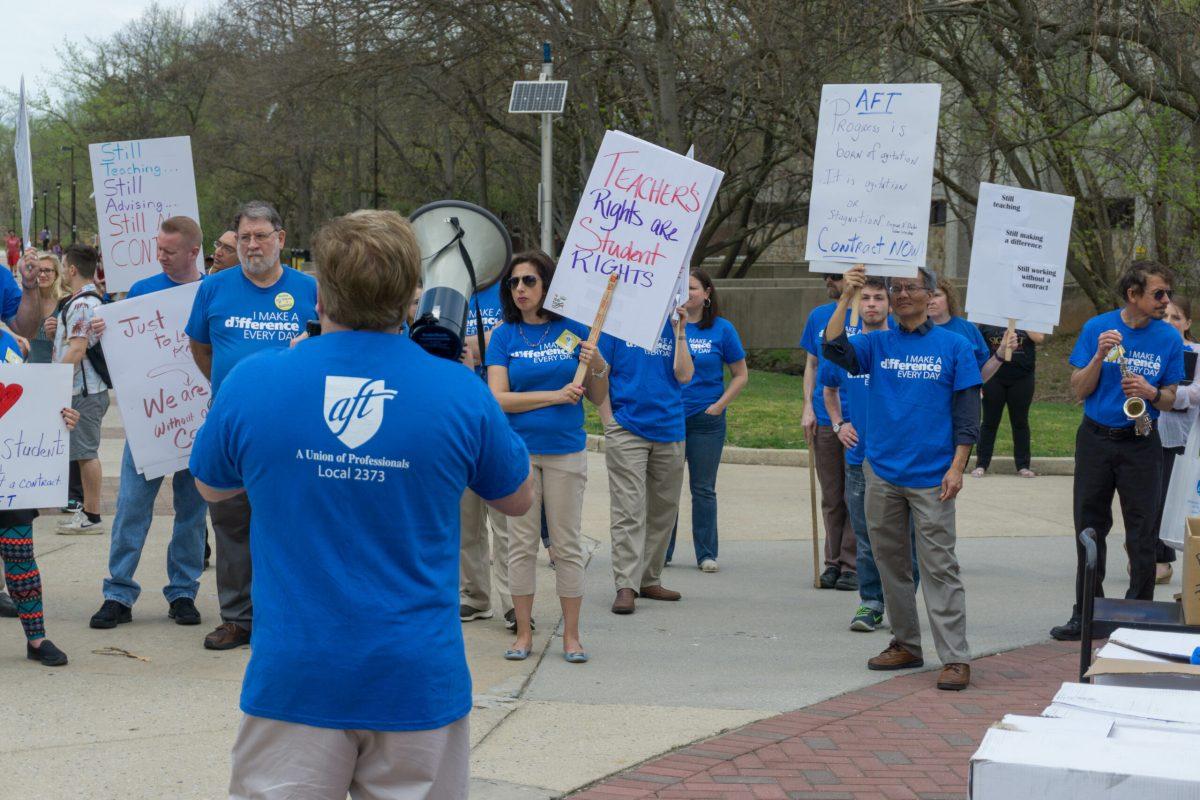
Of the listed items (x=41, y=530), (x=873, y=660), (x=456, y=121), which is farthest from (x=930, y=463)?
(x=456, y=121)

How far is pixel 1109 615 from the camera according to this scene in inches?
197

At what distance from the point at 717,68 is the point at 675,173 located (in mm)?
13686

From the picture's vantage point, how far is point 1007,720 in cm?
275

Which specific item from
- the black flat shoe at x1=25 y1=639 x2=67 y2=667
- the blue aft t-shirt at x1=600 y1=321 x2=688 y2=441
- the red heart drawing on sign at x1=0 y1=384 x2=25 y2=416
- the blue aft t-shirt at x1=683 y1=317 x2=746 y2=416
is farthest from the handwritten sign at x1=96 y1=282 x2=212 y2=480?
the blue aft t-shirt at x1=683 y1=317 x2=746 y2=416

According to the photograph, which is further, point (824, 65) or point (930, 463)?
point (824, 65)

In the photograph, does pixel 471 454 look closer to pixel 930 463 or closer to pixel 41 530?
pixel 930 463

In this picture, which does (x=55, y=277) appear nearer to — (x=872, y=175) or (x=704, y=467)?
(x=704, y=467)

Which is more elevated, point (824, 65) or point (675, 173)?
point (824, 65)

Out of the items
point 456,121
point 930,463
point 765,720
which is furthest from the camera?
point 456,121

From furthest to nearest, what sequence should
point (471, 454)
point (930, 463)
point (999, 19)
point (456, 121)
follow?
1. point (456, 121)
2. point (999, 19)
3. point (930, 463)
4. point (471, 454)

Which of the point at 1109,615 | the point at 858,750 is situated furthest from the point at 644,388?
the point at 1109,615

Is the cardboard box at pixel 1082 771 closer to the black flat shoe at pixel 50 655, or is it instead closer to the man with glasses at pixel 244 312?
the man with glasses at pixel 244 312

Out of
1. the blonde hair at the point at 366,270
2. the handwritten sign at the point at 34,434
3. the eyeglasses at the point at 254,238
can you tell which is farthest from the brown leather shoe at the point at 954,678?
the blonde hair at the point at 366,270

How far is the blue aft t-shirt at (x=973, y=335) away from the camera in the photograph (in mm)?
7793
